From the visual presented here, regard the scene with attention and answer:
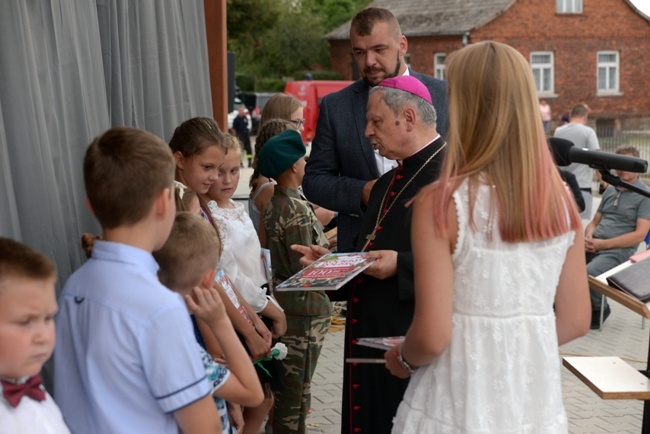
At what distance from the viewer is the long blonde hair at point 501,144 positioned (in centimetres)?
266

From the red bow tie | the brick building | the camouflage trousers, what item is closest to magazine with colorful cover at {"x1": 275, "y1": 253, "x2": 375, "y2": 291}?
the red bow tie

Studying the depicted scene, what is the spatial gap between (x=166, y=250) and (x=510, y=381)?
106cm

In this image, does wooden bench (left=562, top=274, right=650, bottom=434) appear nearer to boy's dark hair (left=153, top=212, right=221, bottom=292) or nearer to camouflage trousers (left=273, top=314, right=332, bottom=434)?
camouflage trousers (left=273, top=314, right=332, bottom=434)

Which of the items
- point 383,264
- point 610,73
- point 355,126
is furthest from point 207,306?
point 610,73

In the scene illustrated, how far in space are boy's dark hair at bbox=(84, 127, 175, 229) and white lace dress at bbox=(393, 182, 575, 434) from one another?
796 mm

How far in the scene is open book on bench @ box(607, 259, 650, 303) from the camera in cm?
390

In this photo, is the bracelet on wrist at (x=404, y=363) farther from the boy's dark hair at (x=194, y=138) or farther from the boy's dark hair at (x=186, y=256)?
the boy's dark hair at (x=194, y=138)

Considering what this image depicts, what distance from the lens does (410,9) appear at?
4800 centimetres

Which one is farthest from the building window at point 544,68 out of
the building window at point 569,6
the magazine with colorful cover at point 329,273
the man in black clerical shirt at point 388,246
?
the magazine with colorful cover at point 329,273

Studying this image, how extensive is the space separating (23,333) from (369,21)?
2.93m

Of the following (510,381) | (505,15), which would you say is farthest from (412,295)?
(505,15)

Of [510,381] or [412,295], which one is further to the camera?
[412,295]

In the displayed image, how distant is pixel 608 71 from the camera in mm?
47812

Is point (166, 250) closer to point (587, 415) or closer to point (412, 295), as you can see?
point (412, 295)
